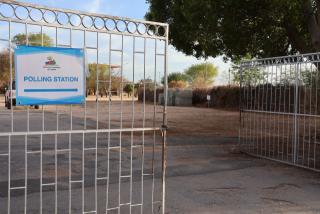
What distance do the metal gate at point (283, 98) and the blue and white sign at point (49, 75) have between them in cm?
635

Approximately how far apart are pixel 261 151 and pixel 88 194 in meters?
6.70

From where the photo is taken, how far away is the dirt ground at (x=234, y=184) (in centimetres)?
724

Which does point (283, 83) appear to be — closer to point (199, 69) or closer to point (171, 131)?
point (171, 131)

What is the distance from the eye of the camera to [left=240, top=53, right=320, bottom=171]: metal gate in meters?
10.8

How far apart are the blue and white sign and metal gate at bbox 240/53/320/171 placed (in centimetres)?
635

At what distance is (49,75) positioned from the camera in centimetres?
514

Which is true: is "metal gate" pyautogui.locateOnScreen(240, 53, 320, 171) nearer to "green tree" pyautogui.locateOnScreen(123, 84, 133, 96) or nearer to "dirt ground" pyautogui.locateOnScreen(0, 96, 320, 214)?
"dirt ground" pyautogui.locateOnScreen(0, 96, 320, 214)

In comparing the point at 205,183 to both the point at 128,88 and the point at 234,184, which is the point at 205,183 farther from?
the point at 128,88

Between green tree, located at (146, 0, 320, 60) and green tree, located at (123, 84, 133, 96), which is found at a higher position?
green tree, located at (146, 0, 320, 60)

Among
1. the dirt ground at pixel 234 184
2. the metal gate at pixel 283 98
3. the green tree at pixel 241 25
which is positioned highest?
the green tree at pixel 241 25

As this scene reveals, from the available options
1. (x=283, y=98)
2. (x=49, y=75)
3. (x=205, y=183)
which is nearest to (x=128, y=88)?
(x=49, y=75)

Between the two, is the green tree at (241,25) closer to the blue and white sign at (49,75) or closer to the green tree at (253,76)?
the green tree at (253,76)

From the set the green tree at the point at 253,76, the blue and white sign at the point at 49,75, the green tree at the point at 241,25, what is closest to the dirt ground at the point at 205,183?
the blue and white sign at the point at 49,75

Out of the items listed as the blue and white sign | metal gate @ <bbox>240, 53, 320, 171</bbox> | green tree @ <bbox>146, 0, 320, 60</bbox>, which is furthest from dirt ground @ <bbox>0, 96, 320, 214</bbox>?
green tree @ <bbox>146, 0, 320, 60</bbox>
